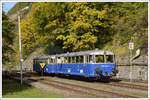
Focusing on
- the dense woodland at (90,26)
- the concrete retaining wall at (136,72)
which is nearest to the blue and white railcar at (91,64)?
the concrete retaining wall at (136,72)

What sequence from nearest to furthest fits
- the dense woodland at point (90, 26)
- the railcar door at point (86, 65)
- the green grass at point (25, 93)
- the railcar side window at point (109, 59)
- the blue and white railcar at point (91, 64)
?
1. the green grass at point (25, 93)
2. the blue and white railcar at point (91, 64)
3. the railcar side window at point (109, 59)
4. the railcar door at point (86, 65)
5. the dense woodland at point (90, 26)

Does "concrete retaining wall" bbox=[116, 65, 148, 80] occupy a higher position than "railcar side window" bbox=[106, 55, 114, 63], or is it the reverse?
"railcar side window" bbox=[106, 55, 114, 63]

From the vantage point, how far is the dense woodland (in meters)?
26.7

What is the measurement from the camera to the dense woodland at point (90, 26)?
26.7 metres

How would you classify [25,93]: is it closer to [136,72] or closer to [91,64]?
[91,64]

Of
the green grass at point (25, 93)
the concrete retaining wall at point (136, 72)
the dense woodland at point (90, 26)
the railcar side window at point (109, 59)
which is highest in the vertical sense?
the dense woodland at point (90, 26)

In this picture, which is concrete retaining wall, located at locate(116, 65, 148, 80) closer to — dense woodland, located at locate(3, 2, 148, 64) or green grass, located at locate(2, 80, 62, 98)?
dense woodland, located at locate(3, 2, 148, 64)

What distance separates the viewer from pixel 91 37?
30844 millimetres

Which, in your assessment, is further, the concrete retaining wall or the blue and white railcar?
the concrete retaining wall

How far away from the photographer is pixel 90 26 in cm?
3091

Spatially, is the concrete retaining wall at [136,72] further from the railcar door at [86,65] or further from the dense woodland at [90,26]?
the railcar door at [86,65]

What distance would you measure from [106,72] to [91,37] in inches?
399

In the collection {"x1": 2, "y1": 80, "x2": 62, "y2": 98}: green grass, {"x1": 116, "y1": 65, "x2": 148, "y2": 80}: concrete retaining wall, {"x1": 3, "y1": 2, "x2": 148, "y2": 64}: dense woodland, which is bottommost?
{"x1": 2, "y1": 80, "x2": 62, "y2": 98}: green grass

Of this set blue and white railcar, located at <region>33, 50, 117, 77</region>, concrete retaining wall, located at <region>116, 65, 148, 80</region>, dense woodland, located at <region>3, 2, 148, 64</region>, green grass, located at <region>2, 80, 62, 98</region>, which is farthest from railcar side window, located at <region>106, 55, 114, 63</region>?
green grass, located at <region>2, 80, 62, 98</region>
